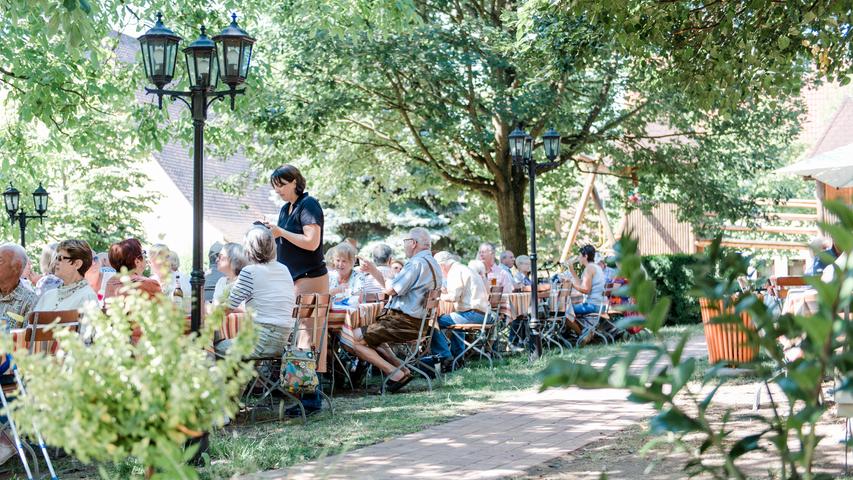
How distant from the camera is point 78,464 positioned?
239 inches

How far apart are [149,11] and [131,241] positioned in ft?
24.3

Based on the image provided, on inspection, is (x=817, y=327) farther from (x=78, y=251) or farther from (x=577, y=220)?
(x=577, y=220)

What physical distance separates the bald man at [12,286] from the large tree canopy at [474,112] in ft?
24.9

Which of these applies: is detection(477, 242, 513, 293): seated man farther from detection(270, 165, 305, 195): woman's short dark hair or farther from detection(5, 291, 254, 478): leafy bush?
detection(5, 291, 254, 478): leafy bush

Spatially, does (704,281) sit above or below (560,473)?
above

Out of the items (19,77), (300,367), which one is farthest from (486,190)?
(300,367)

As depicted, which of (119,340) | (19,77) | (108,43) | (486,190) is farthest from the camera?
(486,190)

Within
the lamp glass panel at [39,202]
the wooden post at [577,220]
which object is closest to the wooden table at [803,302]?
the lamp glass panel at [39,202]

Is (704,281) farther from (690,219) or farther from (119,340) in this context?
(690,219)

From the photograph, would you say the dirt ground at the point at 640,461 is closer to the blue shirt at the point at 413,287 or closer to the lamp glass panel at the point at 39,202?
the blue shirt at the point at 413,287

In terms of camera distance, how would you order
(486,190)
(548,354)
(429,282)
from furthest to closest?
(486,190)
(548,354)
(429,282)

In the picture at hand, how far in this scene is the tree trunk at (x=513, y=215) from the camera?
19734 millimetres

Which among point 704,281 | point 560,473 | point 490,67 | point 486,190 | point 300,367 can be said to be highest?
point 490,67

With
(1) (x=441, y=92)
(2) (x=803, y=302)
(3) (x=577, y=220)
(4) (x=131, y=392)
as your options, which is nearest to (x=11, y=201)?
(1) (x=441, y=92)
